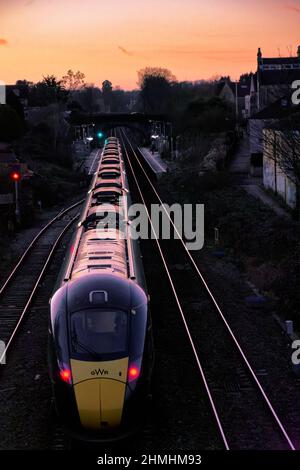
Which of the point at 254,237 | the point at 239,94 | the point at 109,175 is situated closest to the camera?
the point at 254,237

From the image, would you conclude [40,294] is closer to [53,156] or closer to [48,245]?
[48,245]

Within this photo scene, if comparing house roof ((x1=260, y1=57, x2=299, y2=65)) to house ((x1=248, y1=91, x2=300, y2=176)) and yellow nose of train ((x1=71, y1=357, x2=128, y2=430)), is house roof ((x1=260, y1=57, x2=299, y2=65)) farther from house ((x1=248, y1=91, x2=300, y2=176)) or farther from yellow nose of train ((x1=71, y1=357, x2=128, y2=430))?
yellow nose of train ((x1=71, y1=357, x2=128, y2=430))

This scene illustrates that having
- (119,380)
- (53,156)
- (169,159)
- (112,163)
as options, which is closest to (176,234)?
(112,163)

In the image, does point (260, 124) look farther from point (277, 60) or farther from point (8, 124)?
point (277, 60)

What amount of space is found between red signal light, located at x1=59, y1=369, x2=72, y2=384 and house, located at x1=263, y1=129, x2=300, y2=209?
18.3 m

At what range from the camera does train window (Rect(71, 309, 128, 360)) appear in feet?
32.9

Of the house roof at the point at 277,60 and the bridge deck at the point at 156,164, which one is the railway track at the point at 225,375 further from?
the house roof at the point at 277,60

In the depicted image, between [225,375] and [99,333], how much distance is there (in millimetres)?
3876

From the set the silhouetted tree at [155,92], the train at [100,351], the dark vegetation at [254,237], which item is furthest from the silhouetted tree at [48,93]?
the train at [100,351]

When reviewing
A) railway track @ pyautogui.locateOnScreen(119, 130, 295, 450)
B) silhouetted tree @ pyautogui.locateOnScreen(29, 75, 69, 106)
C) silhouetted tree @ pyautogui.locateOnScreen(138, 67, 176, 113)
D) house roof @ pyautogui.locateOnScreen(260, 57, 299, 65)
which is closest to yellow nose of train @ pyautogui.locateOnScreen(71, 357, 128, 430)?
railway track @ pyautogui.locateOnScreen(119, 130, 295, 450)

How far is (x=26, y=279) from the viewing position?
848 inches

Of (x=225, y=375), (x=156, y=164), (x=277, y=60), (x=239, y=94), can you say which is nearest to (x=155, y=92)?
(x=239, y=94)

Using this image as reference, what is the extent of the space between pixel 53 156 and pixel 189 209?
33408 mm

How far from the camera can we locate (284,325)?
52.9 ft
